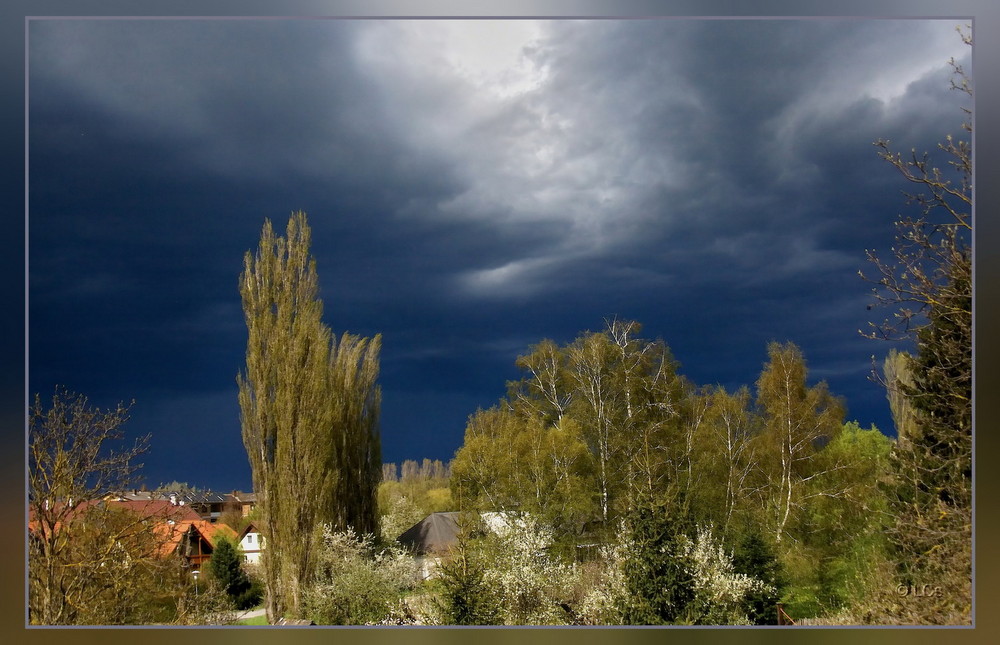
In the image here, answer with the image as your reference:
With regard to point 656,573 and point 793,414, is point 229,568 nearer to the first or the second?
point 656,573

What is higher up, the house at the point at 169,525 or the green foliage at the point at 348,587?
the house at the point at 169,525

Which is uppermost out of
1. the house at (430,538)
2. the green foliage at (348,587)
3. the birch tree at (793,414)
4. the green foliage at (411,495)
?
the birch tree at (793,414)

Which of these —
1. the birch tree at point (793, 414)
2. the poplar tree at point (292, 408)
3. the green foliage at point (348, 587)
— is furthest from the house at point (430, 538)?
the birch tree at point (793, 414)

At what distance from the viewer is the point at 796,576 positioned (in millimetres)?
8383

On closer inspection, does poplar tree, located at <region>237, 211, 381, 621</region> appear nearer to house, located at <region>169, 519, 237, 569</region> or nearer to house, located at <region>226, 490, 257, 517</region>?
house, located at <region>226, 490, 257, 517</region>

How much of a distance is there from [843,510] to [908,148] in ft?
13.9

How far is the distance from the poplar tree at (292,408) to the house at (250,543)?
0.27 meters

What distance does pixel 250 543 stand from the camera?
851 cm

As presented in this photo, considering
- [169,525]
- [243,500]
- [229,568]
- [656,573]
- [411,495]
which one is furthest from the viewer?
[411,495]

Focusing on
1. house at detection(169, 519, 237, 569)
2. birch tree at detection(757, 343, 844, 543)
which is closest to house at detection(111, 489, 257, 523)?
house at detection(169, 519, 237, 569)

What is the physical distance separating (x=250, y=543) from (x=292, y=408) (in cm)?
167

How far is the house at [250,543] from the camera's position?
8.38m

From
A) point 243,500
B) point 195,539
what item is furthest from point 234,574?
point 243,500

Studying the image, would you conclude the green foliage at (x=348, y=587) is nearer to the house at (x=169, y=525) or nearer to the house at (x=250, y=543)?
the house at (x=250, y=543)
